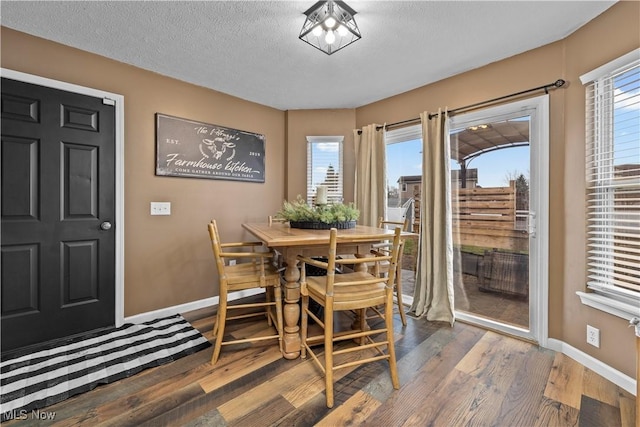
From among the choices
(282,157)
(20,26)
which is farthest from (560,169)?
(20,26)

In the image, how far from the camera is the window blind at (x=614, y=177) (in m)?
1.73

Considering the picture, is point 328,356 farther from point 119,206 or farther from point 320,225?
point 119,206

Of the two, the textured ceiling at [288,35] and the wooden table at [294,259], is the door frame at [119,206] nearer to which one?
the textured ceiling at [288,35]

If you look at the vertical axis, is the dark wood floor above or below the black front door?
below

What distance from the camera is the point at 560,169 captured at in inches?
83.9

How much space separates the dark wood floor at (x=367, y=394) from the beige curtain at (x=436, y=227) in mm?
606

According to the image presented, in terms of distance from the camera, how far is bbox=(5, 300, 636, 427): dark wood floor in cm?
146

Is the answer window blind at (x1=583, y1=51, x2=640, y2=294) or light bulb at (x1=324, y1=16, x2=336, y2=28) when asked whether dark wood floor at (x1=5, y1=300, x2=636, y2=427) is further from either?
light bulb at (x1=324, y1=16, x2=336, y2=28)

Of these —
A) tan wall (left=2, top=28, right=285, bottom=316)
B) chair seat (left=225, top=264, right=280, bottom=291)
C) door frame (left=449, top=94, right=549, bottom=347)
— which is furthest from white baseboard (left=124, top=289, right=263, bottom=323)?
door frame (left=449, top=94, right=549, bottom=347)

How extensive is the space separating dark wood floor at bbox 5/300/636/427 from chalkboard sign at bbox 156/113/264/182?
5.91 ft

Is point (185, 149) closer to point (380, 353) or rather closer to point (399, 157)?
point (399, 157)

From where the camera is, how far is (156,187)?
2.73 meters

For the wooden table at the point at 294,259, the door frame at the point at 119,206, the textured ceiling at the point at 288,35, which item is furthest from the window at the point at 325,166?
the door frame at the point at 119,206

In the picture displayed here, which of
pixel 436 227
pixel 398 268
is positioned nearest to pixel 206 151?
pixel 398 268
